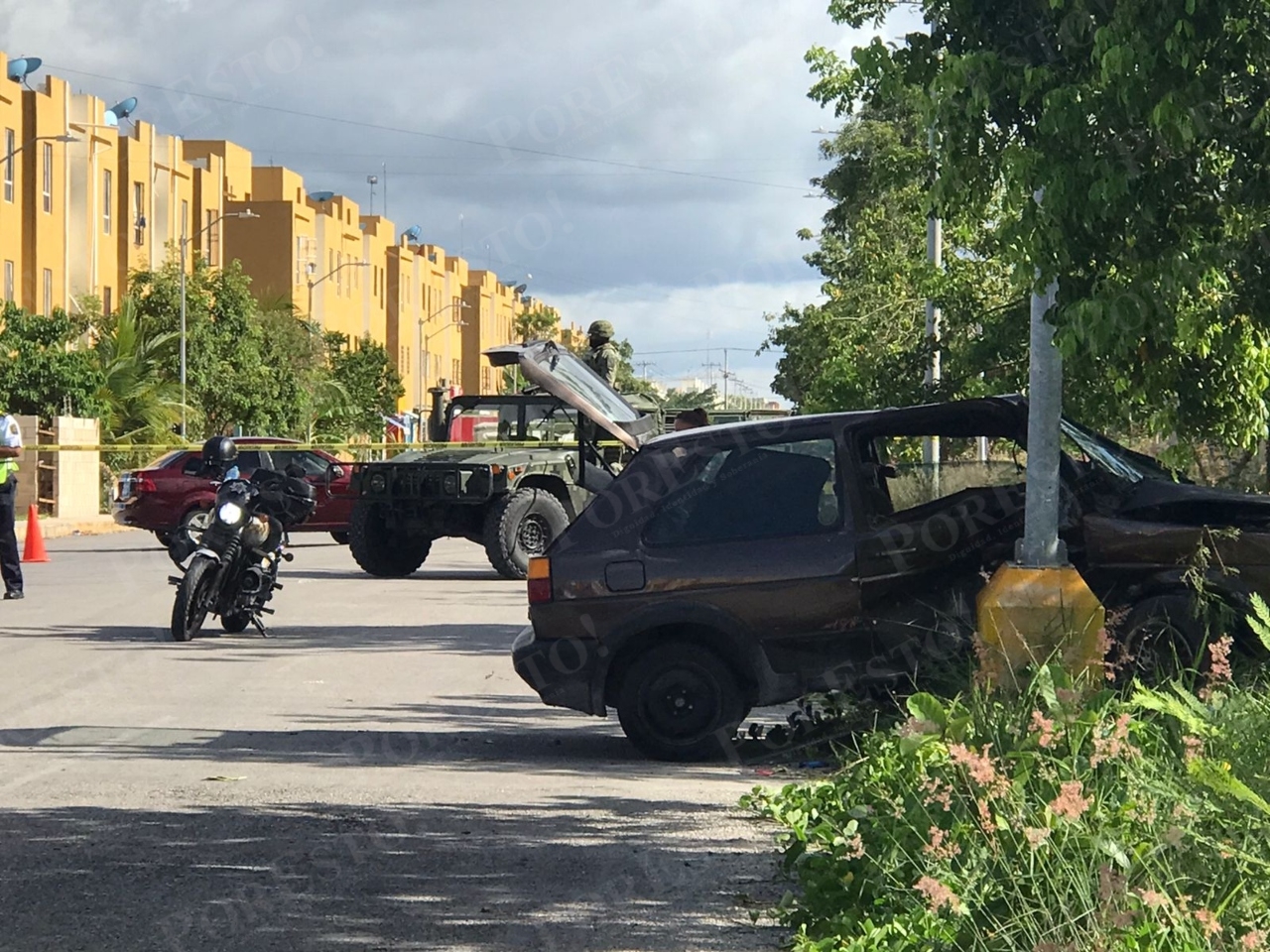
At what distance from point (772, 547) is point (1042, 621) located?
6.25 feet

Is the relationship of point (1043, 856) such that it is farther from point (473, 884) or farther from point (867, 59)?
point (867, 59)

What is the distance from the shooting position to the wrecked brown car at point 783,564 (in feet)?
31.5

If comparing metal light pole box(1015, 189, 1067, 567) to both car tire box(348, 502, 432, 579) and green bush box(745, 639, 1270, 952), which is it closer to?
green bush box(745, 639, 1270, 952)

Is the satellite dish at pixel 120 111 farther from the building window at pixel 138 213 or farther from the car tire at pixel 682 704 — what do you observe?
the car tire at pixel 682 704

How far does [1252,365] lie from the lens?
9.27 m

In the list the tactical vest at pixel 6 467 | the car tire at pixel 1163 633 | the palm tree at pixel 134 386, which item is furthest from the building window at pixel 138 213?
the car tire at pixel 1163 633

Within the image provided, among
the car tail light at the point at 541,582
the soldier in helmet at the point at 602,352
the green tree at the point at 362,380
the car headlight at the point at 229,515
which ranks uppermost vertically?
the green tree at the point at 362,380

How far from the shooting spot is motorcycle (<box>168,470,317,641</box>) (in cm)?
1623

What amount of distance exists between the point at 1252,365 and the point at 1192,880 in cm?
468

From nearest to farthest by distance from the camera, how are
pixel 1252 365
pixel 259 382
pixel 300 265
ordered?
pixel 1252 365 → pixel 259 382 → pixel 300 265

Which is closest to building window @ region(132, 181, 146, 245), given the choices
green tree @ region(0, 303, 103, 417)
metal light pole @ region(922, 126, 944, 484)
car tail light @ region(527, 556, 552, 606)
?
green tree @ region(0, 303, 103, 417)

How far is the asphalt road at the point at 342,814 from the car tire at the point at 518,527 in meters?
7.81

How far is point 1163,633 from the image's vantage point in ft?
30.2

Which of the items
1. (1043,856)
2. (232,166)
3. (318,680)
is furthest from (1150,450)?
(232,166)
